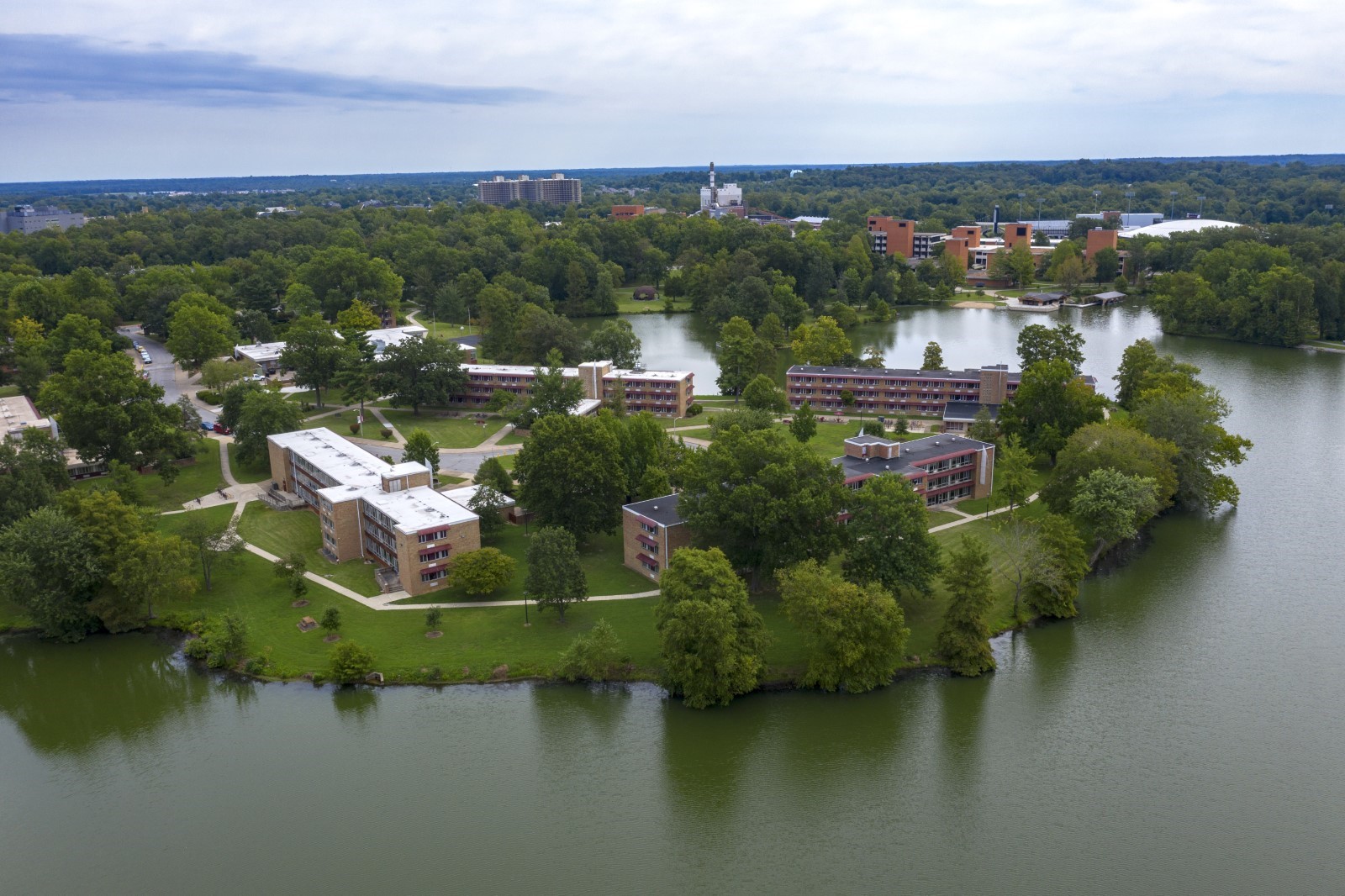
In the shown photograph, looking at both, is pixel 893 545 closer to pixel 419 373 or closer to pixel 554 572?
pixel 554 572

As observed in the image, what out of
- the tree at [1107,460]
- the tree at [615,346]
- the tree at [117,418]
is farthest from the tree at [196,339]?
the tree at [1107,460]

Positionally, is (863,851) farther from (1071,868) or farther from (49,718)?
(49,718)

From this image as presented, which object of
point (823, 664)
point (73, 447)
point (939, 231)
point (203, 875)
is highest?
point (939, 231)

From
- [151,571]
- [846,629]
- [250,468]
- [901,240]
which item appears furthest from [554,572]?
[901,240]

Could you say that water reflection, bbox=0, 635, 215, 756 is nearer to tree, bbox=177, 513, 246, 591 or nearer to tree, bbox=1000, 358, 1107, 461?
tree, bbox=177, 513, 246, 591

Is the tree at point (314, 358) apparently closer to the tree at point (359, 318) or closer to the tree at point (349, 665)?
the tree at point (359, 318)

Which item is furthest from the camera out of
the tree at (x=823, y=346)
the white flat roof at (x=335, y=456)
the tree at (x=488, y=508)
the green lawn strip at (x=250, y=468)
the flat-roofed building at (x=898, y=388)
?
the tree at (x=823, y=346)

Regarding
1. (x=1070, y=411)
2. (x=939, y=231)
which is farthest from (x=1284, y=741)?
(x=939, y=231)
